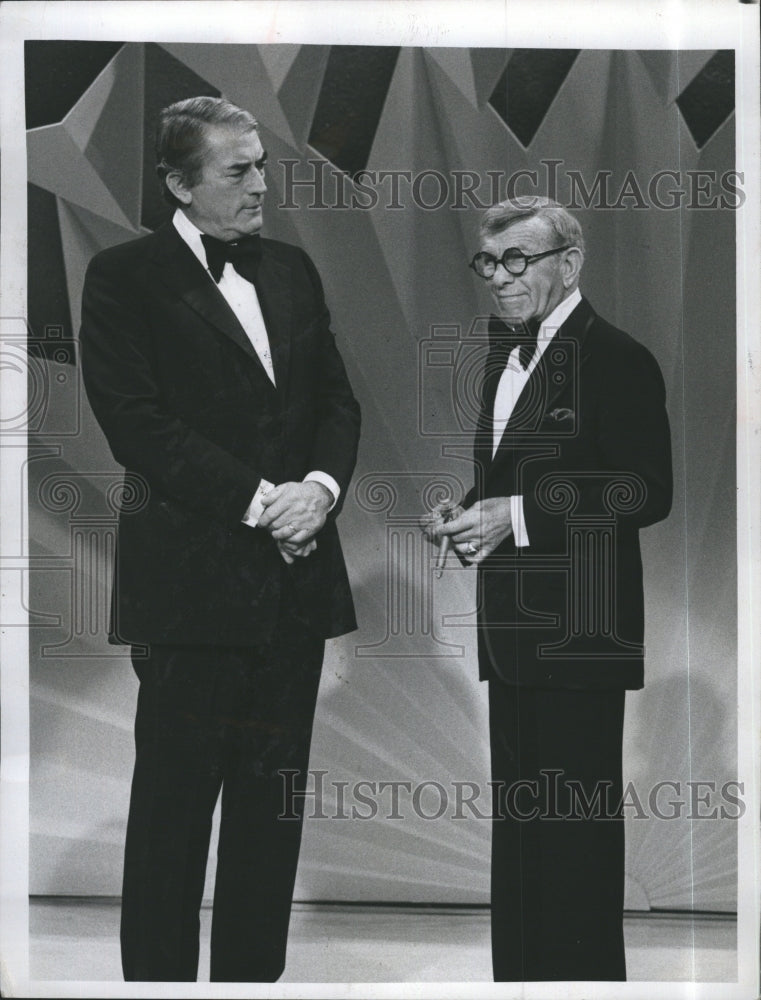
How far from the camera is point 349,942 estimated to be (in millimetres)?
3779

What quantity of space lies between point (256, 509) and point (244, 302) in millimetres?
655

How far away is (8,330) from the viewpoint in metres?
3.77

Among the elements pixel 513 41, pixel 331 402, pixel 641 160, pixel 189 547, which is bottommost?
pixel 189 547

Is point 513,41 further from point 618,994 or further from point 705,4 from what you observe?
point 618,994

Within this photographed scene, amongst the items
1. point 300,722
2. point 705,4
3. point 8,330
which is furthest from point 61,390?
point 705,4

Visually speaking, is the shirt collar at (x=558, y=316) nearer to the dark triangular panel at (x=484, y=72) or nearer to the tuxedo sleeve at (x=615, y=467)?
the tuxedo sleeve at (x=615, y=467)

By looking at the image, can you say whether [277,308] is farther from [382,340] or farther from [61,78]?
[61,78]

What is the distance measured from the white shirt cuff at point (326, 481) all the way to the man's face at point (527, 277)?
757 mm

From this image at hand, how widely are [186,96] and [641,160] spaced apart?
146 centimetres

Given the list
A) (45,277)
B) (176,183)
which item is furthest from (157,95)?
(45,277)

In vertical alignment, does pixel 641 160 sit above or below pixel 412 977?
above

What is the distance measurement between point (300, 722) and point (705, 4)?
265 centimetres

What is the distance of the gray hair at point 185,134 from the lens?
3730mm

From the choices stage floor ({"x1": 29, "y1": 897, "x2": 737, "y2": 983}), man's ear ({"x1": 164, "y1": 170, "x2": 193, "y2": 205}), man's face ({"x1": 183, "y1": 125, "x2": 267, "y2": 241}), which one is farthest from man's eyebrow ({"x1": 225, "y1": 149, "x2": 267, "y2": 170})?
stage floor ({"x1": 29, "y1": 897, "x2": 737, "y2": 983})
